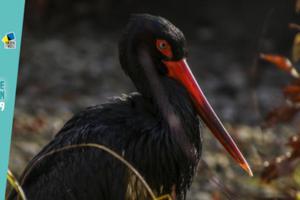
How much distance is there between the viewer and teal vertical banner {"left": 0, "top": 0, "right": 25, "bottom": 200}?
2646 millimetres

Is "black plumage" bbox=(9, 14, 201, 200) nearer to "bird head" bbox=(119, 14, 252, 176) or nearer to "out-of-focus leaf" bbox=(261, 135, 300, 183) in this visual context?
"bird head" bbox=(119, 14, 252, 176)

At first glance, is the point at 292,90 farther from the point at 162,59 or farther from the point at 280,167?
the point at 162,59

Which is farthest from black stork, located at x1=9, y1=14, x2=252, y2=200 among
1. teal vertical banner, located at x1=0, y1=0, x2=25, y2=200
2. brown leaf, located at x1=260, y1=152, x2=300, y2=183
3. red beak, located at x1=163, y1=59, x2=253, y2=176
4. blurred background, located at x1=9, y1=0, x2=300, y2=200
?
blurred background, located at x1=9, y1=0, x2=300, y2=200

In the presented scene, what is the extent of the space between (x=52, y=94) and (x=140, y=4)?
2533 millimetres

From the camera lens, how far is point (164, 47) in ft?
13.7

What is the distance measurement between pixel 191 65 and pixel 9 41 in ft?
24.7

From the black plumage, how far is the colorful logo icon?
137 cm

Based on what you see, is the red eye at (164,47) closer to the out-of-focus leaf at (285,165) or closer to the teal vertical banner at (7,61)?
the out-of-focus leaf at (285,165)

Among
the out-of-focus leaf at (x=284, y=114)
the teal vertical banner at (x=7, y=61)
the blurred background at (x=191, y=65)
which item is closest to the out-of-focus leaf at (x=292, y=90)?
the out-of-focus leaf at (x=284, y=114)

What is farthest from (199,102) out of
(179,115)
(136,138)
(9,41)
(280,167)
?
(9,41)

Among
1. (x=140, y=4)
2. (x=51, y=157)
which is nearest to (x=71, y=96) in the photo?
(x=140, y=4)

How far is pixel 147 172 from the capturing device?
4121 mm

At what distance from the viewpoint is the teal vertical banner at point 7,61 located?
8.68ft

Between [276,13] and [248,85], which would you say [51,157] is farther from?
[276,13]
